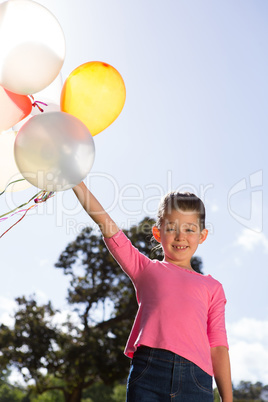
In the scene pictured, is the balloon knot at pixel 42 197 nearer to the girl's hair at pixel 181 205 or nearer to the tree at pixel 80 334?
the girl's hair at pixel 181 205

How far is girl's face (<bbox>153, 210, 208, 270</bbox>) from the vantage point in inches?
68.2

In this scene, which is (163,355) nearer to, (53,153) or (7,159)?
(53,153)

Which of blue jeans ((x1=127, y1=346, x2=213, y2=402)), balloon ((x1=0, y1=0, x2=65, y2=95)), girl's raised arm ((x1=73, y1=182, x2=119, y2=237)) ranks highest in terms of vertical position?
balloon ((x1=0, y1=0, x2=65, y2=95))

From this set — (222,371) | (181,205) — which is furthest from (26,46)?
(222,371)

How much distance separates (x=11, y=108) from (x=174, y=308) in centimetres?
104

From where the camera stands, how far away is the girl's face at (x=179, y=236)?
68.2 inches

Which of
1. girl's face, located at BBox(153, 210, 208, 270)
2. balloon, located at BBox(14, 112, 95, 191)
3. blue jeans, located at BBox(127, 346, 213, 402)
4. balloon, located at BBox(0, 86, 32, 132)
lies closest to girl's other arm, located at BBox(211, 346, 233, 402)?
blue jeans, located at BBox(127, 346, 213, 402)

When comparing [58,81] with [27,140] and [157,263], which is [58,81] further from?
[157,263]

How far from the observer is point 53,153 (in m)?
1.50

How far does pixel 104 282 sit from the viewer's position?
10.8 meters

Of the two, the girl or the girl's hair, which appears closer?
the girl

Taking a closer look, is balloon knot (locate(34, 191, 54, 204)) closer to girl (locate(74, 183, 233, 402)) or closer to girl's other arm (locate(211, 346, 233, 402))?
girl (locate(74, 183, 233, 402))

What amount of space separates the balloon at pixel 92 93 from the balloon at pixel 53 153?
260mm

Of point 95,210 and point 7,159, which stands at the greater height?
point 7,159
